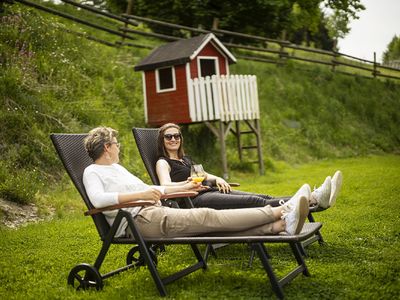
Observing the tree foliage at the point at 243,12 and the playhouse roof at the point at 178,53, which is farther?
the tree foliage at the point at 243,12

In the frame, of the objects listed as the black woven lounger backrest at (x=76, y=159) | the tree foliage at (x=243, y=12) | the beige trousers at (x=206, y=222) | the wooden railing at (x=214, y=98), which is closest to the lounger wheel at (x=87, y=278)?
the black woven lounger backrest at (x=76, y=159)

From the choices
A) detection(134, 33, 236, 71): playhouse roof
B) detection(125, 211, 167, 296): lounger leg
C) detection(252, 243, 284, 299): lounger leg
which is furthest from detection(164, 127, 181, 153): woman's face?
detection(134, 33, 236, 71): playhouse roof

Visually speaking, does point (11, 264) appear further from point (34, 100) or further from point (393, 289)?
point (34, 100)

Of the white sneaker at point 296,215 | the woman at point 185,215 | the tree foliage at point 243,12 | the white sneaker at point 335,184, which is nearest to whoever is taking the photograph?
the white sneaker at point 296,215

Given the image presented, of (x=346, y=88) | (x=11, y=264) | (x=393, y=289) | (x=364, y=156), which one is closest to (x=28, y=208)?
(x=11, y=264)

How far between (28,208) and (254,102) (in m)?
7.91

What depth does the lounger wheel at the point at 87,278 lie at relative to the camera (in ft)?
13.3

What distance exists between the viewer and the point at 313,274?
423 cm

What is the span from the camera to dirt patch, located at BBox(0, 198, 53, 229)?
689cm

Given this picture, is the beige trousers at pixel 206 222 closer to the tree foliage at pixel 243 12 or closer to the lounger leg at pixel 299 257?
the lounger leg at pixel 299 257

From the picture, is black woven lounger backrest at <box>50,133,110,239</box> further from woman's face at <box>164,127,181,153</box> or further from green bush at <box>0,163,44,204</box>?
green bush at <box>0,163,44,204</box>

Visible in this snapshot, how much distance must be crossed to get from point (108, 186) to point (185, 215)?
0.81 m

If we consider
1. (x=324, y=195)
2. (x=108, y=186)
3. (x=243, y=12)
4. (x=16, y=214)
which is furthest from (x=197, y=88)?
(x=243, y=12)

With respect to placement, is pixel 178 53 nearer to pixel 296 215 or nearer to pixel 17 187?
pixel 17 187
